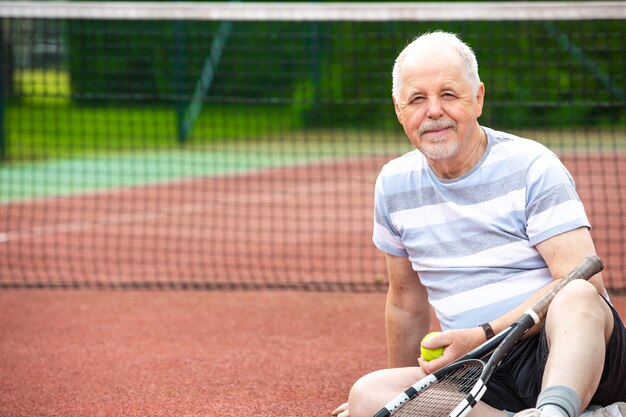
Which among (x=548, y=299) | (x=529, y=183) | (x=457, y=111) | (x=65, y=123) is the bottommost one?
(x=65, y=123)

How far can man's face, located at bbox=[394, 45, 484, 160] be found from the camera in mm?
3059

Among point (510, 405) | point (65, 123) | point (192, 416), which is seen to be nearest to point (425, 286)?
point (510, 405)

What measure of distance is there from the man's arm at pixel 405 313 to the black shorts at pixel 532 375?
39 cm

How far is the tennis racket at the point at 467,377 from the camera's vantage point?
2.77 metres

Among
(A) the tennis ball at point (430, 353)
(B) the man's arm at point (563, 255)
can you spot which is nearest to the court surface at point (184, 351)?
(A) the tennis ball at point (430, 353)

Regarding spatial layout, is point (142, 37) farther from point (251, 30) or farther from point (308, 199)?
point (308, 199)

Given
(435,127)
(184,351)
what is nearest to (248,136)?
(184,351)

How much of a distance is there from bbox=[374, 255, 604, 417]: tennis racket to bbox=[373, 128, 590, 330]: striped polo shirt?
166 mm

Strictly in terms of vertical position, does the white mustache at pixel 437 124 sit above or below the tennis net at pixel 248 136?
above

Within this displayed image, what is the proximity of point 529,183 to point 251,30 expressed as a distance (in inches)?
526

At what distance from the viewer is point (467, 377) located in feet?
9.70

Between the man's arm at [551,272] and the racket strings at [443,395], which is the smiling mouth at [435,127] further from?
the racket strings at [443,395]

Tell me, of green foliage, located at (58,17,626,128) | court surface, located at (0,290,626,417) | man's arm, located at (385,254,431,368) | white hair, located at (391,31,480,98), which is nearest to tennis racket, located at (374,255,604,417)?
man's arm, located at (385,254,431,368)

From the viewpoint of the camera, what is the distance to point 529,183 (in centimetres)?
302
